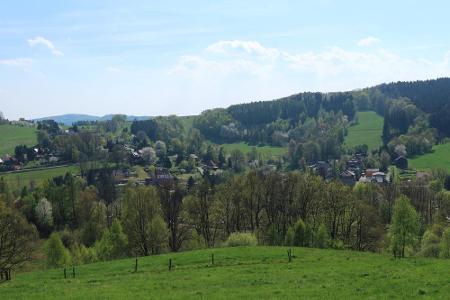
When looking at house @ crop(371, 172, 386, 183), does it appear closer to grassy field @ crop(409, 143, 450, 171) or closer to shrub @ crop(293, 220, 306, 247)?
grassy field @ crop(409, 143, 450, 171)

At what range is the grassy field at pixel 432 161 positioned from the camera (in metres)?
183

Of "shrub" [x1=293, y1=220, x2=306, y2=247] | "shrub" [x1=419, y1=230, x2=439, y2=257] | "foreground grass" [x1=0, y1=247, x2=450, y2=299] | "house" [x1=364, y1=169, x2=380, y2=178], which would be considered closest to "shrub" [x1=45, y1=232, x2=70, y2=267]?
"foreground grass" [x1=0, y1=247, x2=450, y2=299]

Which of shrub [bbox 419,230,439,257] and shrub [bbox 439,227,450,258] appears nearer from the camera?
shrub [bbox 439,227,450,258]

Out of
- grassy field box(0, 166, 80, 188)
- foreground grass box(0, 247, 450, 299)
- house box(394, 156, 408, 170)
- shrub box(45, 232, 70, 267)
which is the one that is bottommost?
house box(394, 156, 408, 170)

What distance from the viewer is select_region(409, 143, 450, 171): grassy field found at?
600 feet

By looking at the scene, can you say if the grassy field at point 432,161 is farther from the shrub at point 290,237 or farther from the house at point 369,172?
the shrub at point 290,237

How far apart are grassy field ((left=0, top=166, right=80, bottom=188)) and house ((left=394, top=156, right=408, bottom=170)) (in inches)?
4920

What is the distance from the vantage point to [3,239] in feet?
169

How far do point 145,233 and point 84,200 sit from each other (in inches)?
1818

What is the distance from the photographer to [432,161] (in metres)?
189

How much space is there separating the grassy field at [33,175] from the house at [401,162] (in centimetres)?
12496

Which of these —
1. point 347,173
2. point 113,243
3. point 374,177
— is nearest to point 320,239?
point 113,243

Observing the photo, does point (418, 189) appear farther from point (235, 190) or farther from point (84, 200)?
point (84, 200)

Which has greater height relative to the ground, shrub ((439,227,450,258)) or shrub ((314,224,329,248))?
shrub ((314,224,329,248))
